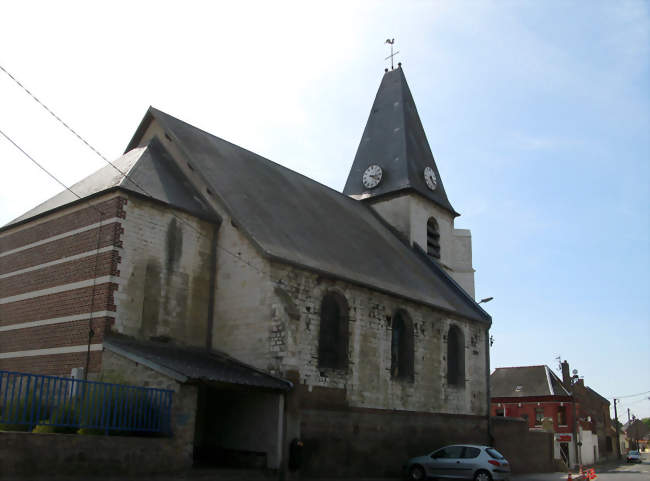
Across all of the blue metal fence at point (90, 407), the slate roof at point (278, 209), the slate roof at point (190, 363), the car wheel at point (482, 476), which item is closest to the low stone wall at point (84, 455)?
the blue metal fence at point (90, 407)

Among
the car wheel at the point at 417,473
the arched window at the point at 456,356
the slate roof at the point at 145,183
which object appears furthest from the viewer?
the arched window at the point at 456,356

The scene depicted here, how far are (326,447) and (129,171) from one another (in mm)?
8408

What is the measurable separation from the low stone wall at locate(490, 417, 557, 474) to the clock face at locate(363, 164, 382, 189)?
433 inches

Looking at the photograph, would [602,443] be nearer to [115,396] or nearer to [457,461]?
[457,461]

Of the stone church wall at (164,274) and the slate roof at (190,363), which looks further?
the stone church wall at (164,274)

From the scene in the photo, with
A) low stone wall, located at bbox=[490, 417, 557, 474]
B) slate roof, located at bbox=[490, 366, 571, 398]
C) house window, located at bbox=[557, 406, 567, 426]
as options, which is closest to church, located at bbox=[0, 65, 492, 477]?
low stone wall, located at bbox=[490, 417, 557, 474]

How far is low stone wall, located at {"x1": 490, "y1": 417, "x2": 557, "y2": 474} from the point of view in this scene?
22.8m

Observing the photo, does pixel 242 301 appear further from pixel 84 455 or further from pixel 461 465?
pixel 461 465

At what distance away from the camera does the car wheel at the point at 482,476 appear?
15.8 meters

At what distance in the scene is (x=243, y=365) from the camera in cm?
1466

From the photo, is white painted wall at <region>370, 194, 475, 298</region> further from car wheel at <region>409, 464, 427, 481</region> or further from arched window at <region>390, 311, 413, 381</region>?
car wheel at <region>409, 464, 427, 481</region>

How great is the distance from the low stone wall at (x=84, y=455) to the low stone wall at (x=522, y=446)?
48.3 ft

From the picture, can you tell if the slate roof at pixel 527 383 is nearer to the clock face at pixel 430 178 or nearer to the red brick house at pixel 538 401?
the red brick house at pixel 538 401

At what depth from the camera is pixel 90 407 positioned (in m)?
10.8
